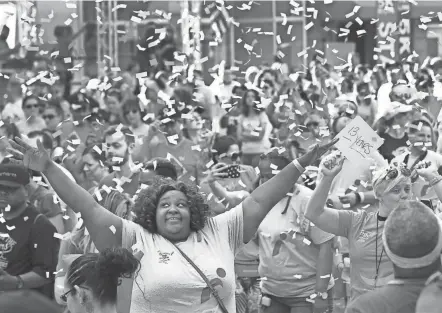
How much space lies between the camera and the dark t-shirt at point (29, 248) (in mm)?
7574

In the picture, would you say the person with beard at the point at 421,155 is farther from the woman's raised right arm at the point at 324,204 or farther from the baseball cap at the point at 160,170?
the baseball cap at the point at 160,170

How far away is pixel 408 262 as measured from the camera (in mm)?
4395

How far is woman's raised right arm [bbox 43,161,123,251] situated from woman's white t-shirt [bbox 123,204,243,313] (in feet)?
0.33

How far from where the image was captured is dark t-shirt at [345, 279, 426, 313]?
4.39 m

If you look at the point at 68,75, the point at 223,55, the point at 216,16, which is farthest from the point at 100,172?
the point at 223,55

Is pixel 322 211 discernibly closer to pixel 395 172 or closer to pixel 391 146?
pixel 395 172

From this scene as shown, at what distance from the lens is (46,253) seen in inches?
299

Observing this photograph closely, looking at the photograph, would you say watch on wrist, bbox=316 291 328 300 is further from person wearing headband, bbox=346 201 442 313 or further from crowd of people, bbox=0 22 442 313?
person wearing headband, bbox=346 201 442 313

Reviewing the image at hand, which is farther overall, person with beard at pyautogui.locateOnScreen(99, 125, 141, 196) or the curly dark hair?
person with beard at pyautogui.locateOnScreen(99, 125, 141, 196)

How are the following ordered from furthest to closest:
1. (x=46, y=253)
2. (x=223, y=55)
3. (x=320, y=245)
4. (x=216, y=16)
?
(x=223, y=55) → (x=216, y=16) → (x=320, y=245) → (x=46, y=253)

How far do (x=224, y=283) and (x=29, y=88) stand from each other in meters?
13.2

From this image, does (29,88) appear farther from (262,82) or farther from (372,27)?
(372,27)

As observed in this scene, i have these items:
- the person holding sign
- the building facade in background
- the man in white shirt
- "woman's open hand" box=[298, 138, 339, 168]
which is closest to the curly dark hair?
"woman's open hand" box=[298, 138, 339, 168]

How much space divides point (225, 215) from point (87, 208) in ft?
2.54
